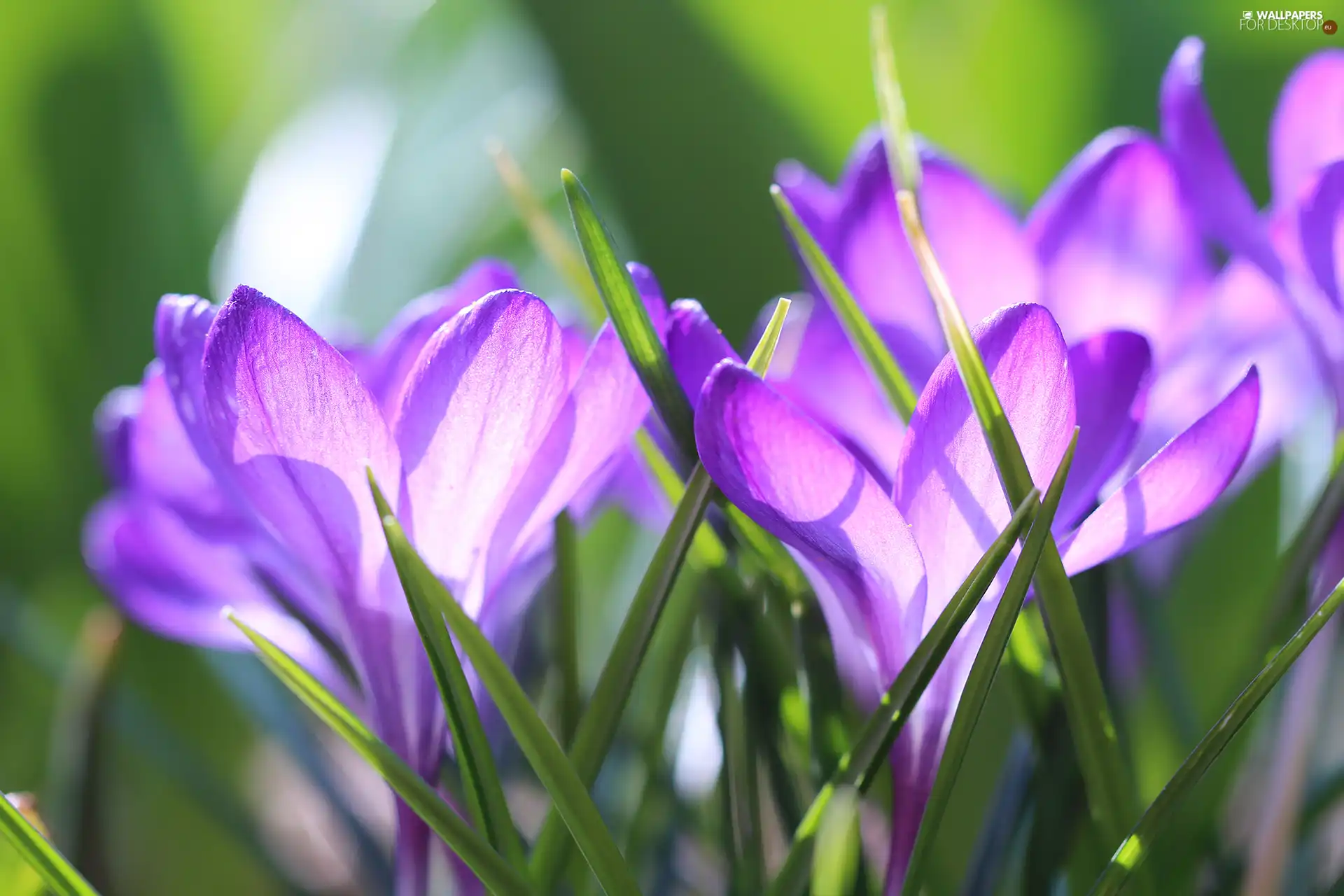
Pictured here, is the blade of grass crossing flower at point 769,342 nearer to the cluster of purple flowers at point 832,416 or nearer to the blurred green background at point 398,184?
the cluster of purple flowers at point 832,416

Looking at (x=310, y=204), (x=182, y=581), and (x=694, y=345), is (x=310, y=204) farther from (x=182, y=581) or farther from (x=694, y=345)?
(x=694, y=345)

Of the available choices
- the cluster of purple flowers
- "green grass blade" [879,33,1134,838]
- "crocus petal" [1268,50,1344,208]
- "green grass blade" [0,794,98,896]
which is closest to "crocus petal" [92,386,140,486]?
the cluster of purple flowers

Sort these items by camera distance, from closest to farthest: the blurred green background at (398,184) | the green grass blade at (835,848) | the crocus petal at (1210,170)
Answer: the green grass blade at (835,848), the crocus petal at (1210,170), the blurred green background at (398,184)

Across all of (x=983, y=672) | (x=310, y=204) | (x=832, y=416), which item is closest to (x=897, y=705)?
(x=983, y=672)

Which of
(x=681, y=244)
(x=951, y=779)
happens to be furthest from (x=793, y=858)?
(x=681, y=244)

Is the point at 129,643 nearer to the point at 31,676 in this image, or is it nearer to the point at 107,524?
the point at 31,676

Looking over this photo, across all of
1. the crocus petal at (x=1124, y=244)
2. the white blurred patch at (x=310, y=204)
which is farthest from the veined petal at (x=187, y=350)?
the white blurred patch at (x=310, y=204)
